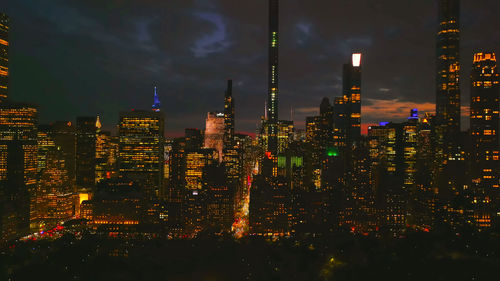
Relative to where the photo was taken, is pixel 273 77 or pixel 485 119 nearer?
pixel 485 119

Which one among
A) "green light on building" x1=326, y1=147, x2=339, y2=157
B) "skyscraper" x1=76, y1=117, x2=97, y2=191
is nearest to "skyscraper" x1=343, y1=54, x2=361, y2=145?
"green light on building" x1=326, y1=147, x2=339, y2=157

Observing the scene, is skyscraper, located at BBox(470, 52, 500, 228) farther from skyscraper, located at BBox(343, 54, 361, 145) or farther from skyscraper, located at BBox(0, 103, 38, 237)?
skyscraper, located at BBox(0, 103, 38, 237)

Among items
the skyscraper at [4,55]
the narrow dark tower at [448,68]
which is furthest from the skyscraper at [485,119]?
the skyscraper at [4,55]

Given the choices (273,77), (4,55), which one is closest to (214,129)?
(273,77)

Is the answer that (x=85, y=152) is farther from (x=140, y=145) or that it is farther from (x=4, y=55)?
(x=4, y=55)

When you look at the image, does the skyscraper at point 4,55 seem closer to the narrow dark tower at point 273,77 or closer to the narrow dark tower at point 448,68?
the narrow dark tower at point 273,77
